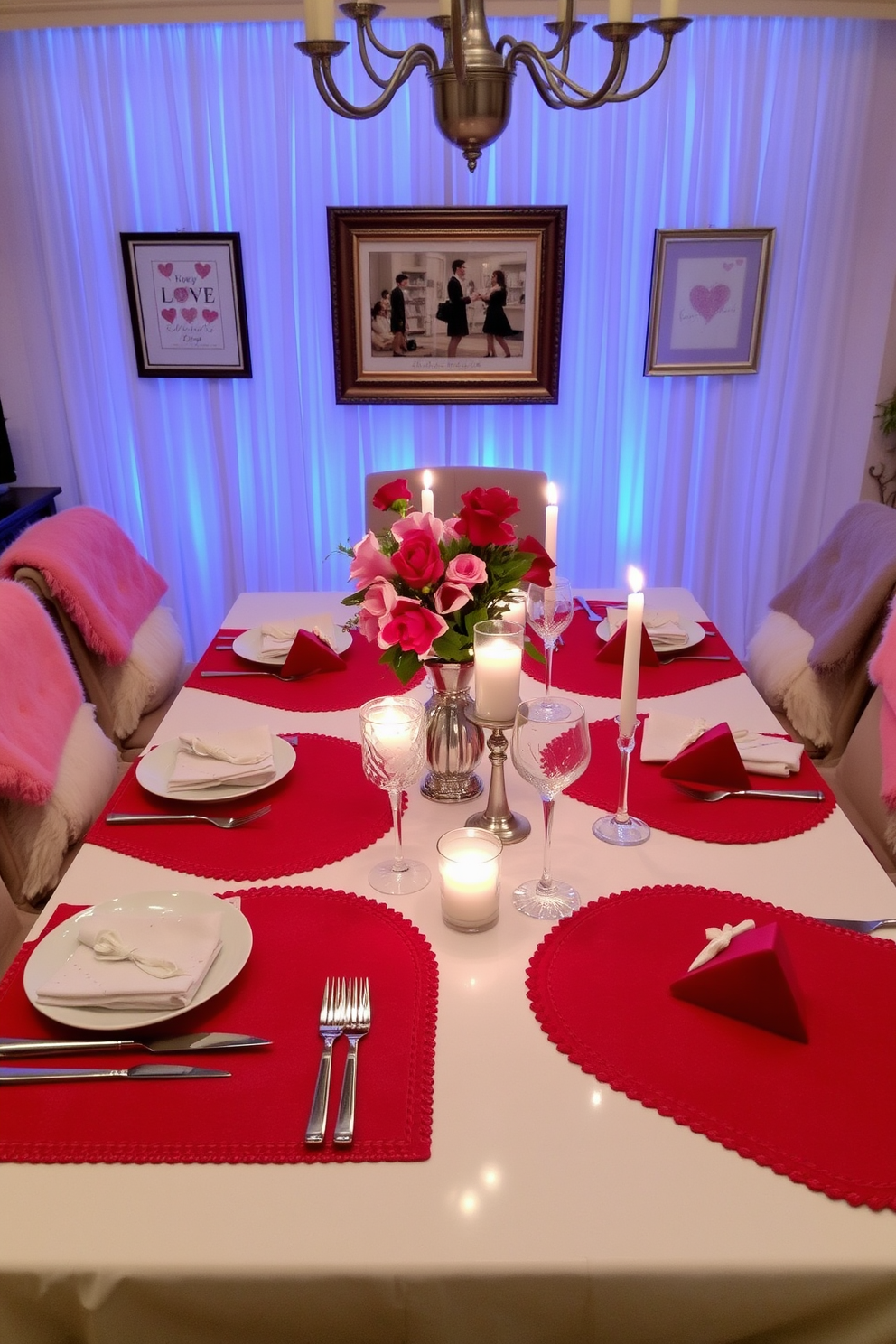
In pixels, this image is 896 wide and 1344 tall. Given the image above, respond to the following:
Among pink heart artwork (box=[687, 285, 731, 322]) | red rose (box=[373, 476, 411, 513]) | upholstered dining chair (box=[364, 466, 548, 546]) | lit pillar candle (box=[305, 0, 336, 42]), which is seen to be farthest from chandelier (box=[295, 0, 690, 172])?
pink heart artwork (box=[687, 285, 731, 322])

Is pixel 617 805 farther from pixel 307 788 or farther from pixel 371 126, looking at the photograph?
pixel 371 126

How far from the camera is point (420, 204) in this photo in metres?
2.94

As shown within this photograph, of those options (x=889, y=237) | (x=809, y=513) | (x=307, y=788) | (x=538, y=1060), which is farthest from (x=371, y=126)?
(x=538, y=1060)

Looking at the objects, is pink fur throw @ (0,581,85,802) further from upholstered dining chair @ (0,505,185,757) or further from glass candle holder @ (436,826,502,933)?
glass candle holder @ (436,826,502,933)

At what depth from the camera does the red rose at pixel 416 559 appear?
1171 millimetres

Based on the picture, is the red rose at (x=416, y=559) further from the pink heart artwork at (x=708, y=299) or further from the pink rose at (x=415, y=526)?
the pink heart artwork at (x=708, y=299)

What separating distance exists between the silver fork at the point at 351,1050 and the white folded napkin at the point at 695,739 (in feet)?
2.10

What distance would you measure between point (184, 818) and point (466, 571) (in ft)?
1.64

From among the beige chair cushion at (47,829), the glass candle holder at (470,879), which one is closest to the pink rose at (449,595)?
the glass candle holder at (470,879)

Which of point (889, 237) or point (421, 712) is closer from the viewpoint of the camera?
point (421, 712)

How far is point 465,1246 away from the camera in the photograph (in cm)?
73

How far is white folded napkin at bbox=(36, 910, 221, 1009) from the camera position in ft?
3.09

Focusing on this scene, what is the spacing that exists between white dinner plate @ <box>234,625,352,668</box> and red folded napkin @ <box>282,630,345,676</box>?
3cm

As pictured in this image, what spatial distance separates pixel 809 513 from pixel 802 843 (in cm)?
231
